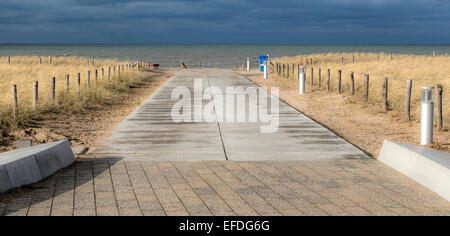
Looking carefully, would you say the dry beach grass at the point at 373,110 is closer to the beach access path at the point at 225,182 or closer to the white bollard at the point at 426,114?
the white bollard at the point at 426,114

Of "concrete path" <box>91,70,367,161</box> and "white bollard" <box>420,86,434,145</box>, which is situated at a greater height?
"white bollard" <box>420,86,434,145</box>

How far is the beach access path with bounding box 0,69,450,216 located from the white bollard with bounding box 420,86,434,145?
1299 millimetres

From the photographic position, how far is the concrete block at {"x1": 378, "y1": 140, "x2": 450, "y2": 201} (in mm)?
6434

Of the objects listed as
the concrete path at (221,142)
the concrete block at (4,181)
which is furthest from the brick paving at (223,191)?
the concrete path at (221,142)

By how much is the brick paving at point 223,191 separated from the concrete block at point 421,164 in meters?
0.13

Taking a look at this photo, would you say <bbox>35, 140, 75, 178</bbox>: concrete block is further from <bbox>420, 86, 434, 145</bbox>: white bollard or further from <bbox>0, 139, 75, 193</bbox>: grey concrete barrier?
<bbox>420, 86, 434, 145</bbox>: white bollard

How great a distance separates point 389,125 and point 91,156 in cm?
790

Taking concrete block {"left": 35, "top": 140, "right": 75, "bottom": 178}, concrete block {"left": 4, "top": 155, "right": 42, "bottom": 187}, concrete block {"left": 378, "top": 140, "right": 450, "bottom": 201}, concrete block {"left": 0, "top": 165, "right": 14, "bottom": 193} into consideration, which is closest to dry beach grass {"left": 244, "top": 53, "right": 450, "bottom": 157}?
concrete block {"left": 378, "top": 140, "right": 450, "bottom": 201}

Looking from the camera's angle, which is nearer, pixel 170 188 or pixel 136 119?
pixel 170 188
